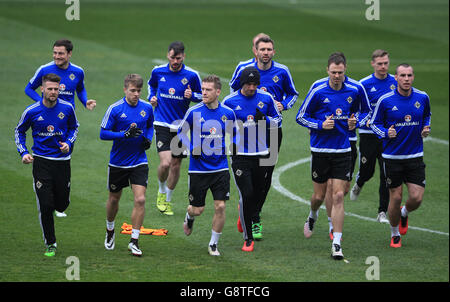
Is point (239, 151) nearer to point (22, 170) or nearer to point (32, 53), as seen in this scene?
point (22, 170)

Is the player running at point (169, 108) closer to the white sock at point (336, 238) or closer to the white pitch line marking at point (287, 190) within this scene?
the white pitch line marking at point (287, 190)

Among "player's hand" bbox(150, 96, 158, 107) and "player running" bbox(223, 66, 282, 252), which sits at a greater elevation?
"player's hand" bbox(150, 96, 158, 107)

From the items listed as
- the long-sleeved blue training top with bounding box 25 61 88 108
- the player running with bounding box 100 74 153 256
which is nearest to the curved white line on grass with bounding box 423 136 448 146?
the long-sleeved blue training top with bounding box 25 61 88 108

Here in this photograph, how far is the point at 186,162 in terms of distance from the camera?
61.8 feet

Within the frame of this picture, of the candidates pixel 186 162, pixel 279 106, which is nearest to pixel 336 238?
pixel 279 106

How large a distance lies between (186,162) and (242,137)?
247 inches

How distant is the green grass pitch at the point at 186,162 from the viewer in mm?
11984

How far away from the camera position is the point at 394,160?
43.1 ft

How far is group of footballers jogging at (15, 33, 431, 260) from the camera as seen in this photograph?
12047 millimetres

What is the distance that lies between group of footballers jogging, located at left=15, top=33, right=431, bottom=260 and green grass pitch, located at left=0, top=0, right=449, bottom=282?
0.44 m

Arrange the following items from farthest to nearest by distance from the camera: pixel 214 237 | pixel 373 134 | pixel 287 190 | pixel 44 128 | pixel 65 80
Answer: pixel 287 190 < pixel 373 134 < pixel 65 80 < pixel 214 237 < pixel 44 128

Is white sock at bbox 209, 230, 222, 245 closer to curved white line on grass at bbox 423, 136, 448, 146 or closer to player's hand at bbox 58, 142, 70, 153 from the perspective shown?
player's hand at bbox 58, 142, 70, 153

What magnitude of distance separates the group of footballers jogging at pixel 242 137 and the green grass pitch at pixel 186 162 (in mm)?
443

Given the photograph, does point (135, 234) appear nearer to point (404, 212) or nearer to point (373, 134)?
point (404, 212)
